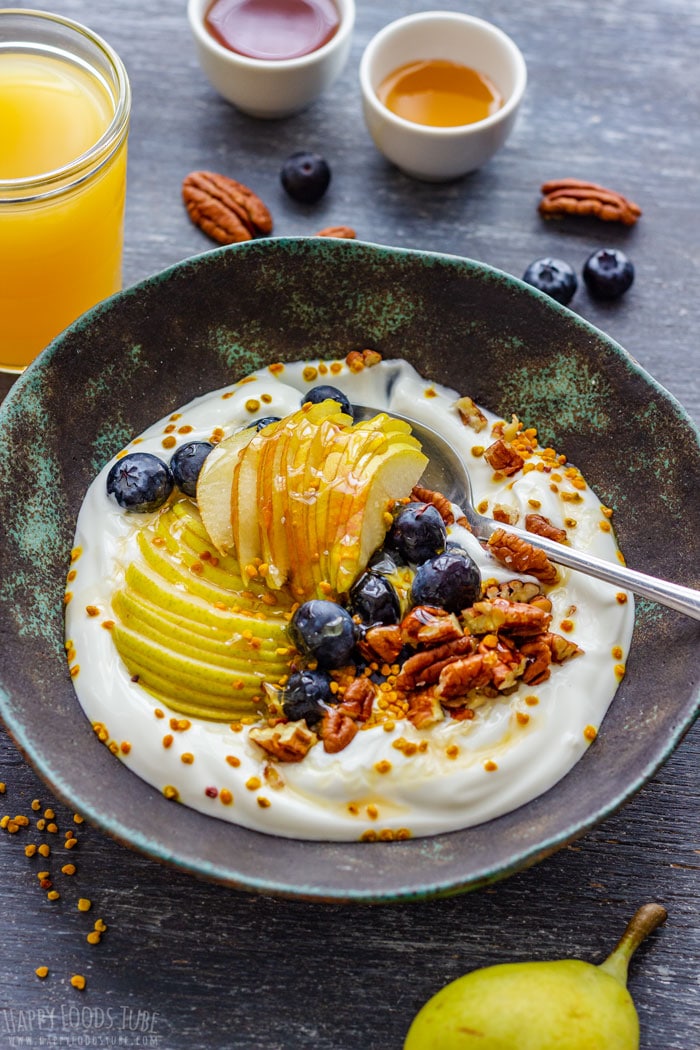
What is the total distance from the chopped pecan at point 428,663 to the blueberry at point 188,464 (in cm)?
57

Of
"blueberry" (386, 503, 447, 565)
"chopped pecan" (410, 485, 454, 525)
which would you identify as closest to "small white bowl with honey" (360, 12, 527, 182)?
"chopped pecan" (410, 485, 454, 525)

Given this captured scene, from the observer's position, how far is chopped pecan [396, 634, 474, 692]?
78.8 inches

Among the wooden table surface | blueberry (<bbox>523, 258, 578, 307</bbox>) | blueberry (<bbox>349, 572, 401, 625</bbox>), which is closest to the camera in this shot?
the wooden table surface

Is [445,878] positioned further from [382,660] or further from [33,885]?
[33,885]

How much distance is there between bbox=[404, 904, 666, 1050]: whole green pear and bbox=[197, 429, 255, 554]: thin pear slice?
915 mm

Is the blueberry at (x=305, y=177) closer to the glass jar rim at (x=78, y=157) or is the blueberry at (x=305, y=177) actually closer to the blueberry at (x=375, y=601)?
the glass jar rim at (x=78, y=157)

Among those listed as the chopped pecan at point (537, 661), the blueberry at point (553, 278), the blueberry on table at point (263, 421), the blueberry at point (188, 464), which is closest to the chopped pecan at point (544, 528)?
the chopped pecan at point (537, 661)

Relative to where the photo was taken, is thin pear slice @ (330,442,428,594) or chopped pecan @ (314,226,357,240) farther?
chopped pecan @ (314,226,357,240)

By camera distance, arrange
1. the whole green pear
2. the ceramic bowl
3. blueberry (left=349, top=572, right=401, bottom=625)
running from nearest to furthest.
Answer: the whole green pear < the ceramic bowl < blueberry (left=349, top=572, right=401, bottom=625)

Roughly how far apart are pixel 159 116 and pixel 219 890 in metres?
2.06

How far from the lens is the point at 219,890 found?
2041mm

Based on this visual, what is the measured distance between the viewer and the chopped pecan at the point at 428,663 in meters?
2.00

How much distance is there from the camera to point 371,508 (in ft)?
6.95

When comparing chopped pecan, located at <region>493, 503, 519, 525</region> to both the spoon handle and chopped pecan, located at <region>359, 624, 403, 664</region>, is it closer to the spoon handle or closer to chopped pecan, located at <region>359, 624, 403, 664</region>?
the spoon handle
